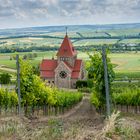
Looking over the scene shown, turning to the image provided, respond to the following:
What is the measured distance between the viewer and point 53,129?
11.0m

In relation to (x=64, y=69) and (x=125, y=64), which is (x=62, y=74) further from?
(x=125, y=64)

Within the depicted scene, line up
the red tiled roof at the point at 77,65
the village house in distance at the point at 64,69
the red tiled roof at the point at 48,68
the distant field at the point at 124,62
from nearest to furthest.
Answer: the village house in distance at the point at 64,69, the red tiled roof at the point at 77,65, the red tiled roof at the point at 48,68, the distant field at the point at 124,62

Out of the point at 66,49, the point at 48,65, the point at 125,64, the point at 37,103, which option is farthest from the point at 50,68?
the point at 125,64

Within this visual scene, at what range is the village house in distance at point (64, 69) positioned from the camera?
203ft

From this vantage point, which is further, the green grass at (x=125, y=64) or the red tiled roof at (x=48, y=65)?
the green grass at (x=125, y=64)

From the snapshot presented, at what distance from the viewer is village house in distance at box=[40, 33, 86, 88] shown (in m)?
61.9

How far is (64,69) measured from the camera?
6306cm

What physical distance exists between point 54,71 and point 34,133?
53.3 metres

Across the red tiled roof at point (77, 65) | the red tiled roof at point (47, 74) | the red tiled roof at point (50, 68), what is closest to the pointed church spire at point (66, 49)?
the red tiled roof at point (77, 65)

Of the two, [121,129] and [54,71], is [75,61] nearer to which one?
[54,71]

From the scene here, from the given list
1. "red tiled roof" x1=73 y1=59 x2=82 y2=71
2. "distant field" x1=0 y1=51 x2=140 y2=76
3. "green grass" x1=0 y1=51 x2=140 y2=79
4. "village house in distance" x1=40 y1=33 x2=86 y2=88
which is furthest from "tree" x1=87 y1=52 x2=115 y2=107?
"distant field" x1=0 y1=51 x2=140 y2=76

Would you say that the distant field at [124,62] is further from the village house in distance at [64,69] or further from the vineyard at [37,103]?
the vineyard at [37,103]

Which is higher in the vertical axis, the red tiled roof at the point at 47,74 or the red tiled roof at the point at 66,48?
the red tiled roof at the point at 66,48

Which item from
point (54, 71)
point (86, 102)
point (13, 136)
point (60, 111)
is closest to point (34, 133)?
point (13, 136)
